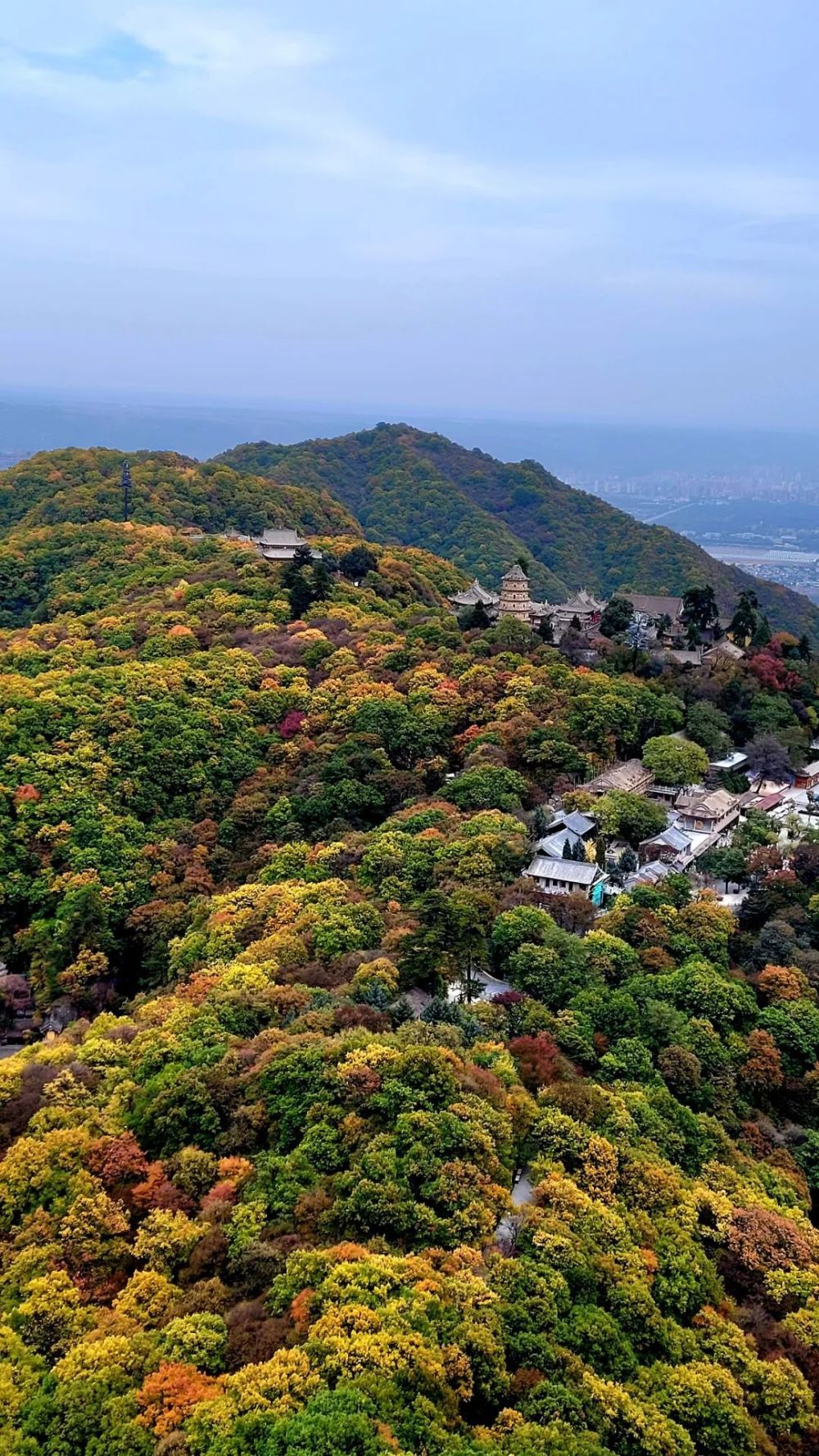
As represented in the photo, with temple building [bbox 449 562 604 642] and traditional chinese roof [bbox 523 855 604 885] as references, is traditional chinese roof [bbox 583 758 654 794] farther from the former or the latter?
temple building [bbox 449 562 604 642]

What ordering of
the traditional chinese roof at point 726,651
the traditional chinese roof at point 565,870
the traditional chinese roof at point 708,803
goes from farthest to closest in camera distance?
the traditional chinese roof at point 726,651, the traditional chinese roof at point 708,803, the traditional chinese roof at point 565,870

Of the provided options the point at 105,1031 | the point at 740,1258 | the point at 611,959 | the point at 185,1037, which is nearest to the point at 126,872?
the point at 105,1031

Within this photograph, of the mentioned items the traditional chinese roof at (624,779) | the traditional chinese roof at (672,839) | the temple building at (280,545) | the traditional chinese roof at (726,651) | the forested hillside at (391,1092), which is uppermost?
the temple building at (280,545)

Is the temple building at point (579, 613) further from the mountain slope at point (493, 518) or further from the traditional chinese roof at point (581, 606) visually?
the mountain slope at point (493, 518)

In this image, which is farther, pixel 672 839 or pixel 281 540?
pixel 281 540

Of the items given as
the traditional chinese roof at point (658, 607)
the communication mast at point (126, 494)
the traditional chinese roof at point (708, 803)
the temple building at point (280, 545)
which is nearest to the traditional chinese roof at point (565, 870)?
the traditional chinese roof at point (708, 803)

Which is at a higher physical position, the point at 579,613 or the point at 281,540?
the point at 281,540

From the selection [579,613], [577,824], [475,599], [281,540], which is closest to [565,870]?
[577,824]

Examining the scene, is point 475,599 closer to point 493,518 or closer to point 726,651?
point 726,651
